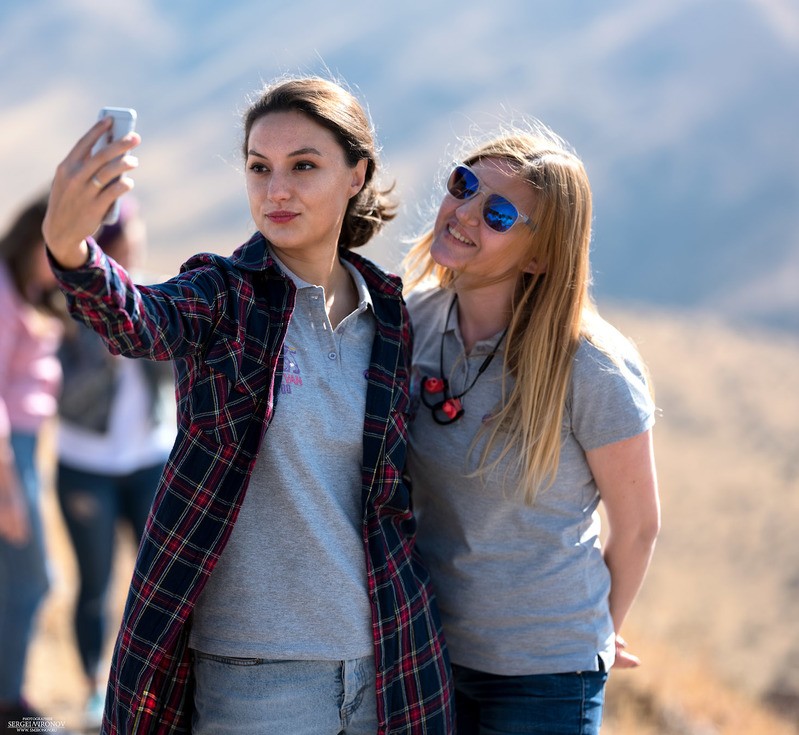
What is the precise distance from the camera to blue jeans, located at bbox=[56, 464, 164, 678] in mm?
4137

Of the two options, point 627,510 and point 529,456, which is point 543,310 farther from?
point 627,510

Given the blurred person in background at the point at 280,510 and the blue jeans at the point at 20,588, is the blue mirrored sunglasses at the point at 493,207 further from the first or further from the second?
the blue jeans at the point at 20,588

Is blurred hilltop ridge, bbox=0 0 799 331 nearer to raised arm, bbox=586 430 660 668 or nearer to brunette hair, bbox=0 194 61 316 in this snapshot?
brunette hair, bbox=0 194 61 316

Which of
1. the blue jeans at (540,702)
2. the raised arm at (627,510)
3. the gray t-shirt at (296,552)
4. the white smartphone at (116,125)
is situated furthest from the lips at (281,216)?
the blue jeans at (540,702)

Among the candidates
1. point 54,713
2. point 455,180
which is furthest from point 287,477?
point 54,713

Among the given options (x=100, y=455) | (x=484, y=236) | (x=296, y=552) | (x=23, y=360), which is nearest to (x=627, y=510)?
(x=484, y=236)

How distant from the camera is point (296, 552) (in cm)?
224

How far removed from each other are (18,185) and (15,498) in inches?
2309

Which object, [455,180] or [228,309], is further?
[455,180]

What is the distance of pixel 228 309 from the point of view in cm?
218

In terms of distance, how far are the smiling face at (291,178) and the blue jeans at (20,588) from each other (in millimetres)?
1916

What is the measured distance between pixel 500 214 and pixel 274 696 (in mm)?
1288

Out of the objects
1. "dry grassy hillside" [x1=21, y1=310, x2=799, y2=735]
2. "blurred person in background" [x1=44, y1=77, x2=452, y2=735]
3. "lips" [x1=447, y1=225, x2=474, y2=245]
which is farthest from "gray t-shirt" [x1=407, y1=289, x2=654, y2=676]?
"dry grassy hillside" [x1=21, y1=310, x2=799, y2=735]

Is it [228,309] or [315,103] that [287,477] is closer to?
[228,309]
